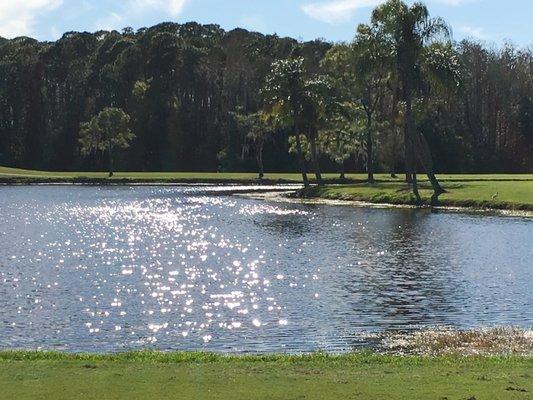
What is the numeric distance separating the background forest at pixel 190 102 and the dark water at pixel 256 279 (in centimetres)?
6399

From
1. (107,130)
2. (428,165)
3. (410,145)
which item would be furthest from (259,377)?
(107,130)

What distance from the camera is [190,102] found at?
138 m

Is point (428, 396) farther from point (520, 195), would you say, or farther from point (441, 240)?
point (520, 195)

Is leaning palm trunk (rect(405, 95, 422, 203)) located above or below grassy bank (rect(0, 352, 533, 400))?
above

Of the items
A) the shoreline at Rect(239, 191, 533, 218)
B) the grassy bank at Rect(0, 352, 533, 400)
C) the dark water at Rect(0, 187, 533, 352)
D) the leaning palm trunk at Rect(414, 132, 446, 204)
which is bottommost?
the dark water at Rect(0, 187, 533, 352)

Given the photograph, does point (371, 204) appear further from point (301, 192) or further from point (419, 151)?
point (301, 192)

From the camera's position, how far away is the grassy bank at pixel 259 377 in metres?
12.1

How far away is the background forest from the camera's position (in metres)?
120

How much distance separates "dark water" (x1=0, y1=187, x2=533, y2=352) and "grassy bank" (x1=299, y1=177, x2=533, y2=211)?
18.4ft

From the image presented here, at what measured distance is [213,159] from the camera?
134125mm

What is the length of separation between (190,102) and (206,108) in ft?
9.08

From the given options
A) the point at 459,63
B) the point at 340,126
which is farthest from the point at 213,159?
the point at 459,63

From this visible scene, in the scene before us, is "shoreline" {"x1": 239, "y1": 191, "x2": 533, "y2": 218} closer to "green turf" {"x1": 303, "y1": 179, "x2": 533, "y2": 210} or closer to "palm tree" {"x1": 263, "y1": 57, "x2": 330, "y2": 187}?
"green turf" {"x1": 303, "y1": 179, "x2": 533, "y2": 210}

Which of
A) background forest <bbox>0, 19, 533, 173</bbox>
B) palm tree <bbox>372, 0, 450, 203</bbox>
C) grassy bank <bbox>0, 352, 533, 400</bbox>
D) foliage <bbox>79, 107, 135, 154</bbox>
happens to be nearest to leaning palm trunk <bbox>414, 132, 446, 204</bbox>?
palm tree <bbox>372, 0, 450, 203</bbox>
